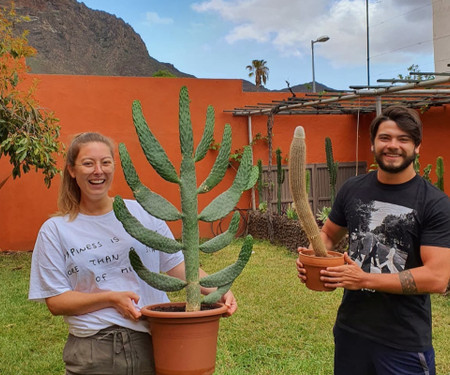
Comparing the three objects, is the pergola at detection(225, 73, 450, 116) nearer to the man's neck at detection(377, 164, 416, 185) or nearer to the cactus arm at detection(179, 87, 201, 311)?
the man's neck at detection(377, 164, 416, 185)

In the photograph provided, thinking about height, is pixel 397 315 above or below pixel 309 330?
above

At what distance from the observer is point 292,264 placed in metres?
6.93

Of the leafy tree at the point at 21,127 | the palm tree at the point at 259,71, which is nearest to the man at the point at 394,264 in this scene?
the leafy tree at the point at 21,127

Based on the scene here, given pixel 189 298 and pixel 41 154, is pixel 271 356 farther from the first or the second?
pixel 41 154

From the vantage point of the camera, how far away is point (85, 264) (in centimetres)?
174

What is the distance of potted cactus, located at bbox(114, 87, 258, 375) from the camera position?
1612mm

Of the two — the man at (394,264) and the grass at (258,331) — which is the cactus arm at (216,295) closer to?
the man at (394,264)

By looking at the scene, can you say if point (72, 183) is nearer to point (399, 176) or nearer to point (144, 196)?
point (144, 196)

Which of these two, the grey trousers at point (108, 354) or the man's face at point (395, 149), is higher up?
the man's face at point (395, 149)

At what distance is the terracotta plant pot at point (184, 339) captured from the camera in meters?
1.60

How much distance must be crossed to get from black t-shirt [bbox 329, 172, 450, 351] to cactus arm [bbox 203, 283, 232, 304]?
Result: 68 cm

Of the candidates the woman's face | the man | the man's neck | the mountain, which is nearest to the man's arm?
the man

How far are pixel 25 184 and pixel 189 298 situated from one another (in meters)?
7.20

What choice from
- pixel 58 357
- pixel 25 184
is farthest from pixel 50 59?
pixel 58 357
